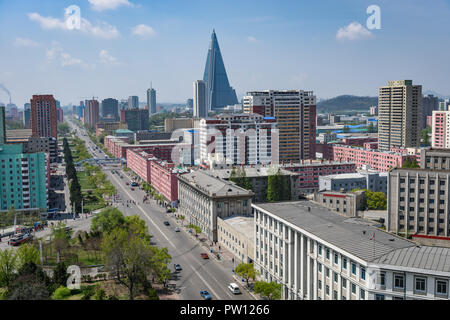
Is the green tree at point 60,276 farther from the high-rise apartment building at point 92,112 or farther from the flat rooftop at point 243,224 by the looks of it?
the high-rise apartment building at point 92,112

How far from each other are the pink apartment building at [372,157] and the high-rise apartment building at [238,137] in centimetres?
398

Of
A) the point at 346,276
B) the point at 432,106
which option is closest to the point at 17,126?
the point at 346,276

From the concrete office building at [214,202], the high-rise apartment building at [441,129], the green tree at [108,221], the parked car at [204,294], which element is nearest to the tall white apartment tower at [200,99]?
the high-rise apartment building at [441,129]

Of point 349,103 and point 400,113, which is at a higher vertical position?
point 349,103

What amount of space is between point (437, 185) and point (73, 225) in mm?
10499

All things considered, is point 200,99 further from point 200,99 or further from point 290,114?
point 290,114

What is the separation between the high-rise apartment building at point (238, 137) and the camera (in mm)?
22031

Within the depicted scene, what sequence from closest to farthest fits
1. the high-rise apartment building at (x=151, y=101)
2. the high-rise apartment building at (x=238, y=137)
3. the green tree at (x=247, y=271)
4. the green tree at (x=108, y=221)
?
the green tree at (x=247, y=271) < the green tree at (x=108, y=221) < the high-rise apartment building at (x=238, y=137) < the high-rise apartment building at (x=151, y=101)

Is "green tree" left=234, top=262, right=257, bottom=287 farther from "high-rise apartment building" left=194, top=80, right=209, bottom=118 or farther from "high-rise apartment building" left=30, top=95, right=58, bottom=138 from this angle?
"high-rise apartment building" left=194, top=80, right=209, bottom=118

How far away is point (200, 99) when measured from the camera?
65.8 m

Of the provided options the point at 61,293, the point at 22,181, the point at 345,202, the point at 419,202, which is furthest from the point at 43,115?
the point at 419,202

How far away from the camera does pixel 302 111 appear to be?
24.2 meters

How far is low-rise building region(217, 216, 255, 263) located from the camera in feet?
31.8

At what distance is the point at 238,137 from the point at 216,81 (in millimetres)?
50187
